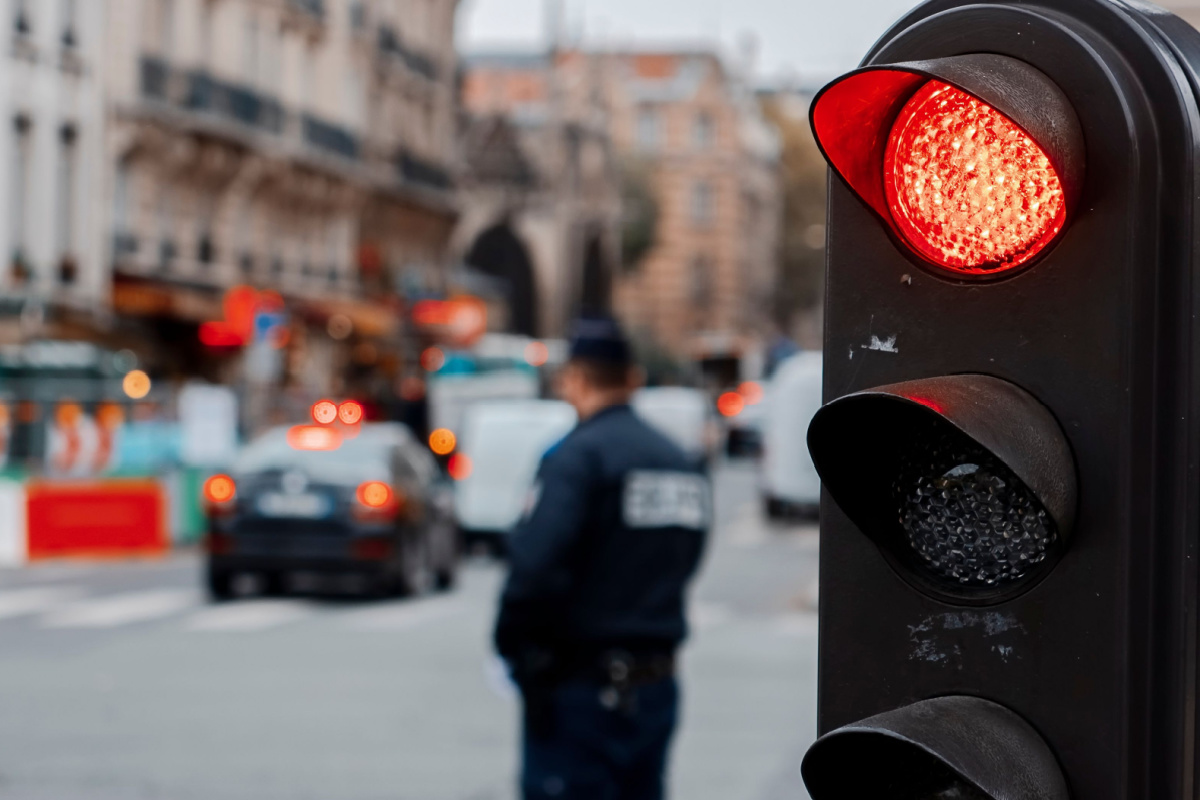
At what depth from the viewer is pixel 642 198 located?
315 ft

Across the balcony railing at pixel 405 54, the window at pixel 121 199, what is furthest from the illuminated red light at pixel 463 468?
the balcony railing at pixel 405 54

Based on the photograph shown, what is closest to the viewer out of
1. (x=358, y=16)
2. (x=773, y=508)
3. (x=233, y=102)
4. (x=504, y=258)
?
(x=773, y=508)

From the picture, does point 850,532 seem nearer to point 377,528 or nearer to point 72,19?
point 377,528

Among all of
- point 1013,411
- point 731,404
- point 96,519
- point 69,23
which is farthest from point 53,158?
point 1013,411

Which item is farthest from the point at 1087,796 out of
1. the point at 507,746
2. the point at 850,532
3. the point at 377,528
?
the point at 377,528

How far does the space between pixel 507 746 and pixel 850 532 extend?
29.7 ft

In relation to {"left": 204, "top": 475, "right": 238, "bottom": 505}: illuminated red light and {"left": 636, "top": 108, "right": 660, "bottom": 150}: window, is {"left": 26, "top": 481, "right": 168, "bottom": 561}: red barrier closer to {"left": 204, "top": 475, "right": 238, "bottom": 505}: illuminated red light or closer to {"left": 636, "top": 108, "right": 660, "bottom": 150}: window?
{"left": 204, "top": 475, "right": 238, "bottom": 505}: illuminated red light

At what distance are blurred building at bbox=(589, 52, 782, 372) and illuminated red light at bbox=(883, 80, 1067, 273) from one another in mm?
93642

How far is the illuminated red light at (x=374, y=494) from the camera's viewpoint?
17.4 metres

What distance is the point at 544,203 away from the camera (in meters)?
83.1

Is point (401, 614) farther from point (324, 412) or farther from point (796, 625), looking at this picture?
point (324, 412)

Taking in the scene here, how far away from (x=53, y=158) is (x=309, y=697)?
2500 cm

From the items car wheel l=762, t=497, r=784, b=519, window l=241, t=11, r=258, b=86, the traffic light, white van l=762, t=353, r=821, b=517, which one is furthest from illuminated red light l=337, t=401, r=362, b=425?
the traffic light

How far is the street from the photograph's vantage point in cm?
950
